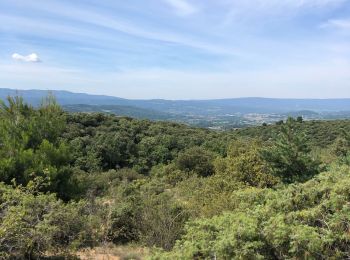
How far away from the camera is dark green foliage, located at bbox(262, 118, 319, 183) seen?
1462 cm

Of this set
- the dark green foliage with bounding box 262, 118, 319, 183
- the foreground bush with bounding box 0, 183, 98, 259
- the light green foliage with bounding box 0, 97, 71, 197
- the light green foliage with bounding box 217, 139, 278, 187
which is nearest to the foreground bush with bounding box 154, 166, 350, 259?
the foreground bush with bounding box 0, 183, 98, 259

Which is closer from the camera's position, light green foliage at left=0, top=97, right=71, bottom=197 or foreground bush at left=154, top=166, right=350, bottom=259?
foreground bush at left=154, top=166, right=350, bottom=259

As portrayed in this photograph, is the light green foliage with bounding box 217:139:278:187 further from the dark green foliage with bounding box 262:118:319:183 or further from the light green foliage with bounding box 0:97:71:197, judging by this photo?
the light green foliage with bounding box 0:97:71:197

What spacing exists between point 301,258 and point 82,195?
8.54m

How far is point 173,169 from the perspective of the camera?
2319 cm

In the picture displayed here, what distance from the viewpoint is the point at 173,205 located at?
998 cm

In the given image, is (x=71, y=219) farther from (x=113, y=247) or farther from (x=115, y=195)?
(x=115, y=195)

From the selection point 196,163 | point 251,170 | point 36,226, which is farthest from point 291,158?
point 36,226

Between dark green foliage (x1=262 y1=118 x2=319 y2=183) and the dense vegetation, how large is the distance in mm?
38

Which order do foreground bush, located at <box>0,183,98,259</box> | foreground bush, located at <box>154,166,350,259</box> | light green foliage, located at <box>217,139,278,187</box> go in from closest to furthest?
foreground bush, located at <box>154,166,350,259</box>, foreground bush, located at <box>0,183,98,259</box>, light green foliage, located at <box>217,139,278,187</box>

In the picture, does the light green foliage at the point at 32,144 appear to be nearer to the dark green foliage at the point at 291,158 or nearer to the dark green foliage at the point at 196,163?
the dark green foliage at the point at 291,158

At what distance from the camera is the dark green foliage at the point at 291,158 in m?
14.6

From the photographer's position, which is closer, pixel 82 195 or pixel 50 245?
pixel 50 245

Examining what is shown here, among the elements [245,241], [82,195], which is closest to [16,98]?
[82,195]
